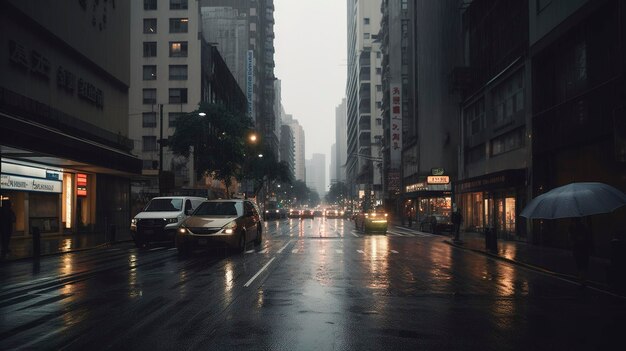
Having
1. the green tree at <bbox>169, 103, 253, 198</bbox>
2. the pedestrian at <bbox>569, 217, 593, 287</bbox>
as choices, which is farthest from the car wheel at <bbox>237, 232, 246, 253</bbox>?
the green tree at <bbox>169, 103, 253, 198</bbox>

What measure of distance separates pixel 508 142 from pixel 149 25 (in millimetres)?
49579

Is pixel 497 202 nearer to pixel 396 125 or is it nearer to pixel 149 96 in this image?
pixel 396 125

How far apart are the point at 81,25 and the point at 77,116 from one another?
5.37 meters

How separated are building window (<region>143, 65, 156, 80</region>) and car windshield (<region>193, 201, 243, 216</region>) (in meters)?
49.2

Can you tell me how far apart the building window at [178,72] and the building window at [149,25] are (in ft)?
16.7

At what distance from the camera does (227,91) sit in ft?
269

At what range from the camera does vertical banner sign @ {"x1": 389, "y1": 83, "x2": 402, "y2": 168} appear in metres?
70.1

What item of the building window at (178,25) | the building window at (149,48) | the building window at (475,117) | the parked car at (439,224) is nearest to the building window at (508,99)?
the building window at (475,117)

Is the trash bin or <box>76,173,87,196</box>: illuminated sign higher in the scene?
<box>76,173,87,196</box>: illuminated sign

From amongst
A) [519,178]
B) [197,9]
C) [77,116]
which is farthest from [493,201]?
[197,9]

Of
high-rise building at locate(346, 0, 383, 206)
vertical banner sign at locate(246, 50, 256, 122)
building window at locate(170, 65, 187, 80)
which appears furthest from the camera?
high-rise building at locate(346, 0, 383, 206)

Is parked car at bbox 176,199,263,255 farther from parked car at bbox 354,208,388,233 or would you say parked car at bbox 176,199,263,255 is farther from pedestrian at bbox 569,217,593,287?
parked car at bbox 354,208,388,233

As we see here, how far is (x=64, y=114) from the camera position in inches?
1214

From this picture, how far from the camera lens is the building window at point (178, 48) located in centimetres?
6631
